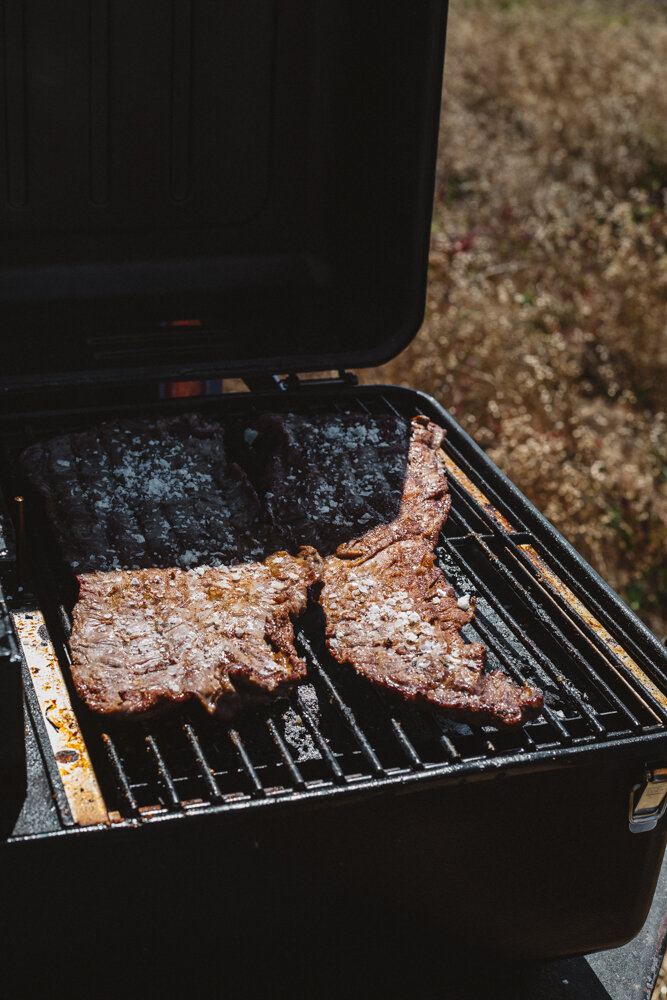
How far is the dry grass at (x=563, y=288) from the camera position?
439cm

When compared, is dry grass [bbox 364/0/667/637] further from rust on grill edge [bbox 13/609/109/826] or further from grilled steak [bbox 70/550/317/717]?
rust on grill edge [bbox 13/609/109/826]

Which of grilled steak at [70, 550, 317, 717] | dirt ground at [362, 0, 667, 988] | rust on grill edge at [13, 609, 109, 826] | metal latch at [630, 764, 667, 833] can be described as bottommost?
dirt ground at [362, 0, 667, 988]

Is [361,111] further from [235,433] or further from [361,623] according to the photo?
[361,623]

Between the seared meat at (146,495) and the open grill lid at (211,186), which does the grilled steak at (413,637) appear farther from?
the open grill lid at (211,186)

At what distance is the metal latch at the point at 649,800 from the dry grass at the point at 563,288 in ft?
7.72

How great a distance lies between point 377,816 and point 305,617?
0.54 meters

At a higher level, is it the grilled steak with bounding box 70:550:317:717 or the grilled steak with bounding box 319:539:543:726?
the grilled steak with bounding box 70:550:317:717

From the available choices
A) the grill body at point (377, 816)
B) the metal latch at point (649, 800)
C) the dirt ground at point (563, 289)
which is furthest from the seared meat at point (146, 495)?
the dirt ground at point (563, 289)

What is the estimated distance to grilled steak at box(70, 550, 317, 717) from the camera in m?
1.69

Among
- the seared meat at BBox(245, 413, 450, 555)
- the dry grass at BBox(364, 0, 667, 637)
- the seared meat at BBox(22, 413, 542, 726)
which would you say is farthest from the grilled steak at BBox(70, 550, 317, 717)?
the dry grass at BBox(364, 0, 667, 637)

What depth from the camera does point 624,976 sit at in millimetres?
2012

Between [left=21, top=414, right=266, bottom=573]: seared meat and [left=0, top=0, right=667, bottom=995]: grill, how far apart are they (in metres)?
0.09

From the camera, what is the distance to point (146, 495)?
7.32 ft

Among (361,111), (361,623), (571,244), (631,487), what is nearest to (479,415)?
(631,487)
